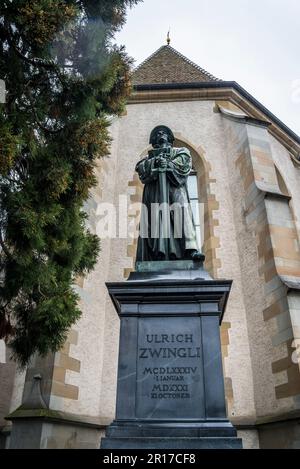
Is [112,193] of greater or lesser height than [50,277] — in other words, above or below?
above

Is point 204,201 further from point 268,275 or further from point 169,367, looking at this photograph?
point 169,367

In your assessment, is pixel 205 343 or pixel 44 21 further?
pixel 44 21

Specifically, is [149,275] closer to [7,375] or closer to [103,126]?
[103,126]

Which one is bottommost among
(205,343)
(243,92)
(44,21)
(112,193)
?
(205,343)

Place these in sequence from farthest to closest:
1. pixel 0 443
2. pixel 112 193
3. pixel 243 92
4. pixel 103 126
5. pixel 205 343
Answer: pixel 243 92, pixel 112 193, pixel 0 443, pixel 103 126, pixel 205 343

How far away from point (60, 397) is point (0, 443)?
1.28 m

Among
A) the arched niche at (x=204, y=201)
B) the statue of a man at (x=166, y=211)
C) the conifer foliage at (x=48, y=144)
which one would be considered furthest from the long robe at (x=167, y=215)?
→ the arched niche at (x=204, y=201)

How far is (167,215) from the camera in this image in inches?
161

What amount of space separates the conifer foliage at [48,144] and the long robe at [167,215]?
31.4 inches

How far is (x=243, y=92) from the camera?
10820 millimetres

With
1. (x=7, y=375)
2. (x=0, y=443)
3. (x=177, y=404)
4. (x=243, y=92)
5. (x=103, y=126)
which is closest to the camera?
(x=177, y=404)

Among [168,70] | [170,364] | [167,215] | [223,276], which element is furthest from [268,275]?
[168,70]

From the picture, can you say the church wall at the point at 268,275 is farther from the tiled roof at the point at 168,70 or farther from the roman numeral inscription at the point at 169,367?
the tiled roof at the point at 168,70
